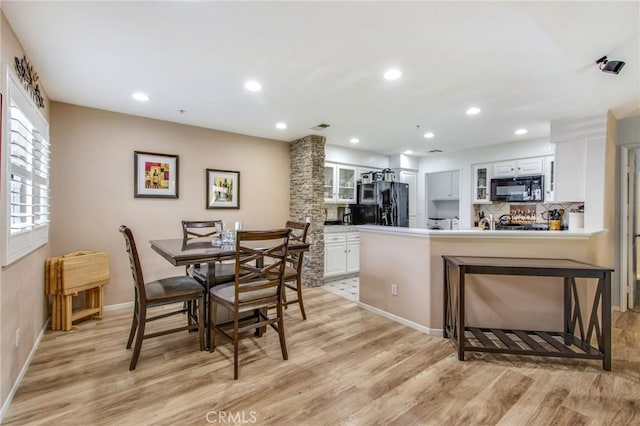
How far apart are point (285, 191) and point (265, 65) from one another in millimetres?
2812

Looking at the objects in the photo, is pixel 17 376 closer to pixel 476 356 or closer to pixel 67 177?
pixel 67 177

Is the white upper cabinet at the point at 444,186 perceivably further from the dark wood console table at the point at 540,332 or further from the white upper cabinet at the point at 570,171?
the dark wood console table at the point at 540,332

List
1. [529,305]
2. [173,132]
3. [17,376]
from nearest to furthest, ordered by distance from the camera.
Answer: [17,376], [529,305], [173,132]

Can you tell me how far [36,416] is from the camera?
69.4 inches

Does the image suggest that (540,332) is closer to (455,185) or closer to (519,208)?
(519,208)

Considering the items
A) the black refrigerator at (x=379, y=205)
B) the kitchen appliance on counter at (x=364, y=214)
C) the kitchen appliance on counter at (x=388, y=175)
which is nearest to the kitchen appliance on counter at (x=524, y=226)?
the black refrigerator at (x=379, y=205)

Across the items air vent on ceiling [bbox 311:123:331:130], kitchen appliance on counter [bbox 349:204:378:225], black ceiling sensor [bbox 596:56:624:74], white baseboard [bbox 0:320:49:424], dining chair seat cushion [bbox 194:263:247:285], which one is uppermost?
air vent on ceiling [bbox 311:123:331:130]

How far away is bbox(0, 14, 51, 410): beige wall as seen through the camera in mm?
1793

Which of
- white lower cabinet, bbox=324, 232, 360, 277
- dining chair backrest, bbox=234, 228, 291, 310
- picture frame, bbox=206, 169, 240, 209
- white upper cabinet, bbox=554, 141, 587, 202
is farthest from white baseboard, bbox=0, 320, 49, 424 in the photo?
white upper cabinet, bbox=554, 141, 587, 202

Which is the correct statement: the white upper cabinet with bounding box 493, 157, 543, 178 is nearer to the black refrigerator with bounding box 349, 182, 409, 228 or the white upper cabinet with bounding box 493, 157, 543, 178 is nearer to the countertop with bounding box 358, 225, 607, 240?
the black refrigerator with bounding box 349, 182, 409, 228

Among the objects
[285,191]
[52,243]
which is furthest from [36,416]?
[285,191]

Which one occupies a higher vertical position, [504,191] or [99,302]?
[504,191]

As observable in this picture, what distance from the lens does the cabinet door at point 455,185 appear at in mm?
6064

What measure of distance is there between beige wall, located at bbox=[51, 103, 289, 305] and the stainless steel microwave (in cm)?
441
